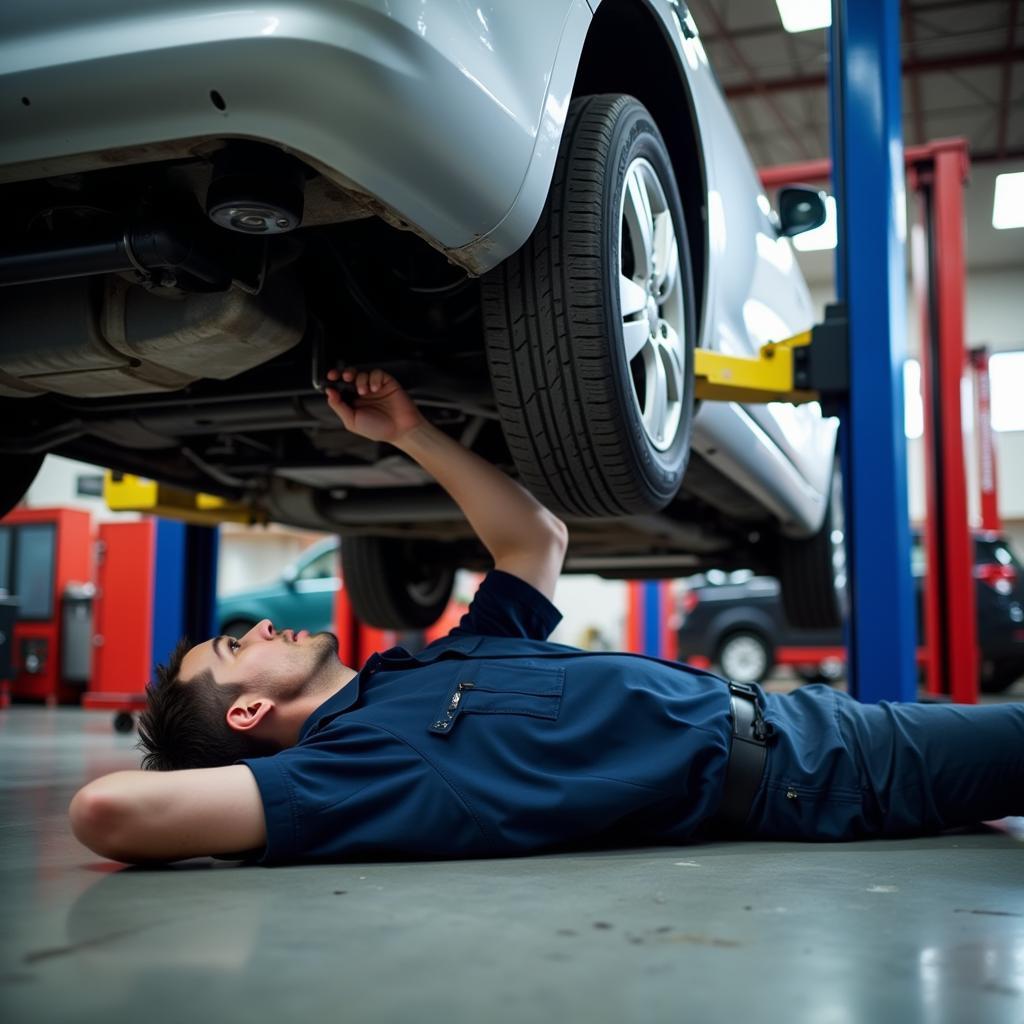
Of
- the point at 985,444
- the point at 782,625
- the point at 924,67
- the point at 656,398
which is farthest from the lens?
the point at 985,444

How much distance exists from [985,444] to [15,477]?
992cm

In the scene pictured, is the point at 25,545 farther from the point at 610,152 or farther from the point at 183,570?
the point at 610,152

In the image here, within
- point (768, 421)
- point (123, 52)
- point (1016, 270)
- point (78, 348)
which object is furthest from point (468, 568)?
point (1016, 270)

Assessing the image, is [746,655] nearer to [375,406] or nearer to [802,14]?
[802,14]

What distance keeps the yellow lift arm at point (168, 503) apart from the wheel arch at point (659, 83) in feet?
5.84

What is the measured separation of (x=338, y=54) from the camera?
3.55 ft

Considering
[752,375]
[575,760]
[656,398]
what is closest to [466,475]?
[656,398]

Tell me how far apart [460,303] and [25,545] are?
8392mm

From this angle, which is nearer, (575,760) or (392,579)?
(575,760)

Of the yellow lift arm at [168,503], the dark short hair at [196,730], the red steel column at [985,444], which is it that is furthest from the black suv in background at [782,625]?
the dark short hair at [196,730]

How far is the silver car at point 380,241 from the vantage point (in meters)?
1.12

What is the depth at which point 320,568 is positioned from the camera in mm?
9523

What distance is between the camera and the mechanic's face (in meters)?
1.63

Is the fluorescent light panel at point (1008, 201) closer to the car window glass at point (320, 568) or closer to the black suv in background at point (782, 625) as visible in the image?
the black suv in background at point (782, 625)
